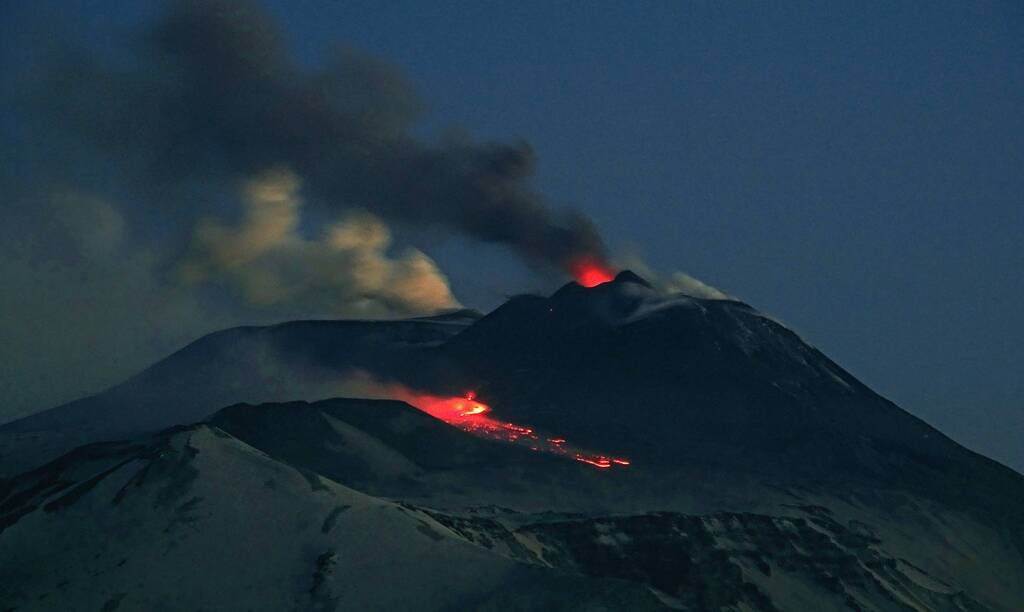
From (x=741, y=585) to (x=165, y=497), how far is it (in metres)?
64.9

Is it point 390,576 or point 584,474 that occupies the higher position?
point 584,474

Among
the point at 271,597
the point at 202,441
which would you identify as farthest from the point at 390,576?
the point at 202,441

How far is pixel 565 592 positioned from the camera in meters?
114

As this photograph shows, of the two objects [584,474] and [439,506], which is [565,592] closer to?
[439,506]

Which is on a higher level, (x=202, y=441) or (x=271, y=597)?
(x=202, y=441)

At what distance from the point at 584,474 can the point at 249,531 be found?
250ft

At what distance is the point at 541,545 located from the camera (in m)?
151

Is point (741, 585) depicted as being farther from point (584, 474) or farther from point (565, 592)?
point (565, 592)

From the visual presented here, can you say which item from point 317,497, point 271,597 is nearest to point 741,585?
point 317,497

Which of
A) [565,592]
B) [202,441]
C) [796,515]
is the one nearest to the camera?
[565,592]

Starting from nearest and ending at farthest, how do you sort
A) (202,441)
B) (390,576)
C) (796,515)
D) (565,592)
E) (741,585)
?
(565,592)
(390,576)
(202,441)
(741,585)
(796,515)

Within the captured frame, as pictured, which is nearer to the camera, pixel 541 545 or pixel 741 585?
pixel 541 545

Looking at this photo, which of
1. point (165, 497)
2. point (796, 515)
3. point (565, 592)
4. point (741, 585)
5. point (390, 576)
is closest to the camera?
point (565, 592)

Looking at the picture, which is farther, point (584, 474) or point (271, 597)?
point (584, 474)
